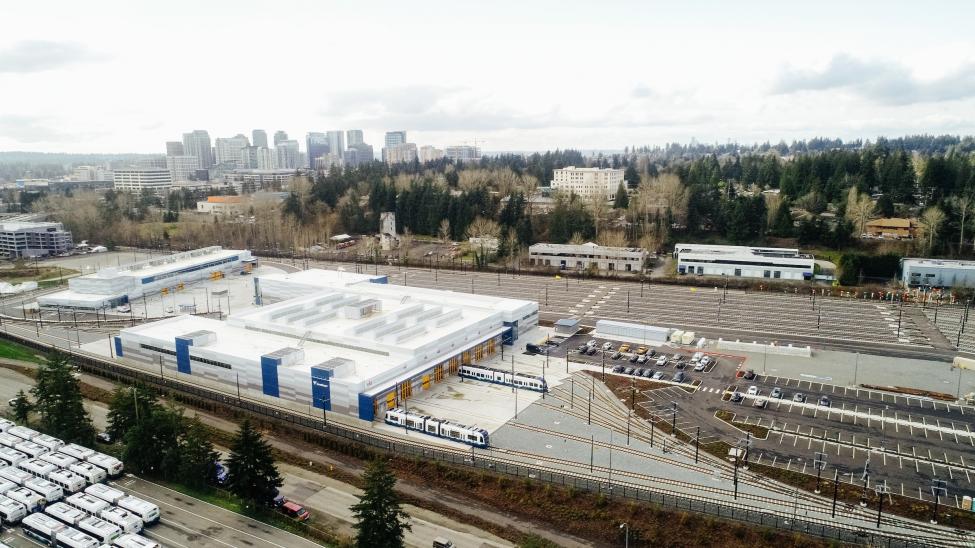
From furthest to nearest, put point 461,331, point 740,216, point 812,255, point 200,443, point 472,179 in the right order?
point 472,179
point 740,216
point 812,255
point 461,331
point 200,443

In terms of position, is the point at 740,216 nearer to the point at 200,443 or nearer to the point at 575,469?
the point at 575,469

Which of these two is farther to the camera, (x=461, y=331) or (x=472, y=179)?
(x=472, y=179)

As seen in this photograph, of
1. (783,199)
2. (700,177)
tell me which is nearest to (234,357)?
(783,199)

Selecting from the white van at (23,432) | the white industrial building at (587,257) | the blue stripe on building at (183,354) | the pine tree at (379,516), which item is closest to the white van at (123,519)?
the pine tree at (379,516)

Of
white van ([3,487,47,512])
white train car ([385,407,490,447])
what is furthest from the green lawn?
white train car ([385,407,490,447])

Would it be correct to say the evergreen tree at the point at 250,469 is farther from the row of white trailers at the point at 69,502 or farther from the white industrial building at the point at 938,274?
the white industrial building at the point at 938,274

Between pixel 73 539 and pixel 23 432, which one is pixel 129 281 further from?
pixel 73 539

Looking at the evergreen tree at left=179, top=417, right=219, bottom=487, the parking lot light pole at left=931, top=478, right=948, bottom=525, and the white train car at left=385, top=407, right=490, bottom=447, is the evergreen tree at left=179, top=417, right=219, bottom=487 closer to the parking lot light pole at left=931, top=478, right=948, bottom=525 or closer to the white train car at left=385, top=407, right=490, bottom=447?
the white train car at left=385, top=407, right=490, bottom=447

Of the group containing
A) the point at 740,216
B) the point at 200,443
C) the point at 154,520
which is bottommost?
the point at 154,520

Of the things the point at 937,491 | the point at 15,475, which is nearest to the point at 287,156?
the point at 15,475
